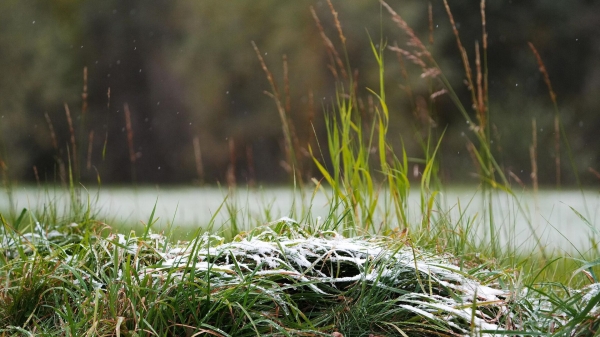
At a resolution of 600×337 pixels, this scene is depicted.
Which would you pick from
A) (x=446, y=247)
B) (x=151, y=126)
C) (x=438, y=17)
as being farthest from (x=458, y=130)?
(x=446, y=247)

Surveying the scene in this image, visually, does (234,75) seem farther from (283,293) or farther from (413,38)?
(283,293)

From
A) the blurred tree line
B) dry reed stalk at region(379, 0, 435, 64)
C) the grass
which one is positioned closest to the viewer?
the grass

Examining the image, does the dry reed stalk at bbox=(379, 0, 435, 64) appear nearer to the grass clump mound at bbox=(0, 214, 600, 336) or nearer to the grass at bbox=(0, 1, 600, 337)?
the grass at bbox=(0, 1, 600, 337)

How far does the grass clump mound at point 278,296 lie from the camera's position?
157cm

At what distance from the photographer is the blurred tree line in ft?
50.1

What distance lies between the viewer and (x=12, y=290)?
6.13 feet

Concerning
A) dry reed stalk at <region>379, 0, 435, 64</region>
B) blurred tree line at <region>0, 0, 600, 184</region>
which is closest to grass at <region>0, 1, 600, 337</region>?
dry reed stalk at <region>379, 0, 435, 64</region>

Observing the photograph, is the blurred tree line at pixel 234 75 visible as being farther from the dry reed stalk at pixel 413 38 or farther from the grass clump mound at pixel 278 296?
the grass clump mound at pixel 278 296

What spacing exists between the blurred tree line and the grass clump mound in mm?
12348

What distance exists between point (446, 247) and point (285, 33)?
15.3 meters

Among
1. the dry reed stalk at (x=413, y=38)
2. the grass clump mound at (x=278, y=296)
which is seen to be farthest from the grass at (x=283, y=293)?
the dry reed stalk at (x=413, y=38)

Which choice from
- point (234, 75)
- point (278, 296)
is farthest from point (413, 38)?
point (234, 75)

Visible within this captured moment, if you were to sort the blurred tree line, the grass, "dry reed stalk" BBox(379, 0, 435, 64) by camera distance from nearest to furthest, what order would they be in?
1. the grass
2. "dry reed stalk" BBox(379, 0, 435, 64)
3. the blurred tree line

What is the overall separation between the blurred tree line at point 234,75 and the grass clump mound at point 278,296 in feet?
40.5
